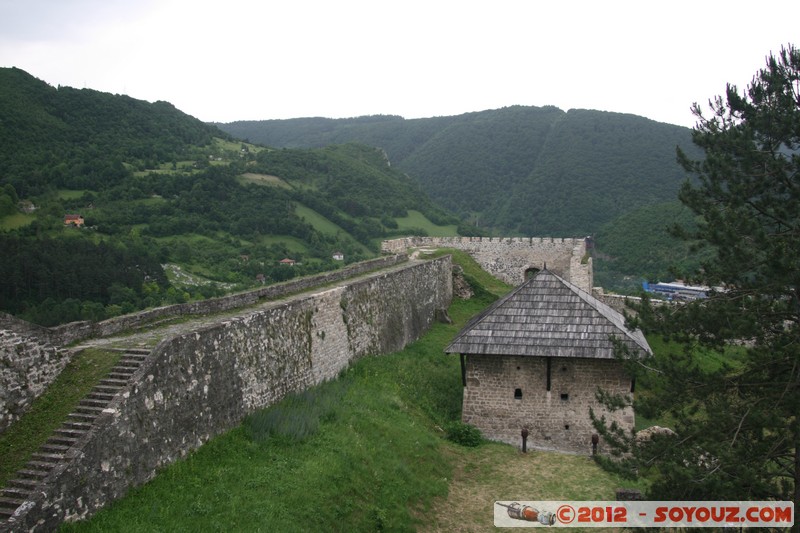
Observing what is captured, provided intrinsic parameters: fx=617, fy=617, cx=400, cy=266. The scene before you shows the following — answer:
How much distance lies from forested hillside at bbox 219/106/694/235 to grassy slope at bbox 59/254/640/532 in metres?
50.2

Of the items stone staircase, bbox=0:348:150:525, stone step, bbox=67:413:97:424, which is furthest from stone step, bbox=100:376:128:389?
stone step, bbox=67:413:97:424

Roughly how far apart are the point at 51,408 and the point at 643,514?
823 cm

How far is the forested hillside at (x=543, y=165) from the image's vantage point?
6562 cm

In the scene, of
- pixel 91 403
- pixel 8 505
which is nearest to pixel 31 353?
pixel 91 403

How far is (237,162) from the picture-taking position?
213ft

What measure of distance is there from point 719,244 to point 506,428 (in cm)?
705

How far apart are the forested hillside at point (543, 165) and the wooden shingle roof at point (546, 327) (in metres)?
47.6

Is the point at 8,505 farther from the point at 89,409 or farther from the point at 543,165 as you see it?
the point at 543,165

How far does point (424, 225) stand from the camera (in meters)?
60.6

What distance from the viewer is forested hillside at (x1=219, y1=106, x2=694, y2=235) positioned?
2584 inches

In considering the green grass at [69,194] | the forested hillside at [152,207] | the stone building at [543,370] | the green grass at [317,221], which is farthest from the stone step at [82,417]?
the green grass at [317,221]

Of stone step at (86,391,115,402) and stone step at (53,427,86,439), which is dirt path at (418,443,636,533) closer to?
stone step at (86,391,115,402)

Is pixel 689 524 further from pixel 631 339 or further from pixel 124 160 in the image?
pixel 124 160

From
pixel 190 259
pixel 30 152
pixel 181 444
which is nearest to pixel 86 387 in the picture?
pixel 181 444
